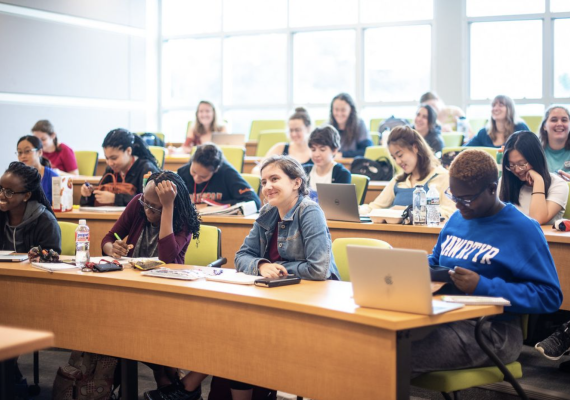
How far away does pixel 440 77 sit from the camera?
9047 mm

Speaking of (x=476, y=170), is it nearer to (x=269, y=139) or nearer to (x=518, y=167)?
(x=518, y=167)

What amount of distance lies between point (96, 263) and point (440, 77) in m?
7.08

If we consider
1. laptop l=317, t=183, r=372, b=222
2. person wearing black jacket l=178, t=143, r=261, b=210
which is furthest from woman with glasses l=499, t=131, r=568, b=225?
person wearing black jacket l=178, t=143, r=261, b=210

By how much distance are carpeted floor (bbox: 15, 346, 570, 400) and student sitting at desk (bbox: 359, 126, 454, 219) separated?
96 cm

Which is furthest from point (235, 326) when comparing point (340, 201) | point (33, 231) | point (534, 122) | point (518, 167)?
point (534, 122)

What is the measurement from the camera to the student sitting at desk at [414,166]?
4.01 meters

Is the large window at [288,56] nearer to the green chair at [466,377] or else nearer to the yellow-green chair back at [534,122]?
the yellow-green chair back at [534,122]

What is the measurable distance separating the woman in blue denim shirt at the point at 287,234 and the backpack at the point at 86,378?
0.71 metres

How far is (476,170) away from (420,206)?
4.78 feet

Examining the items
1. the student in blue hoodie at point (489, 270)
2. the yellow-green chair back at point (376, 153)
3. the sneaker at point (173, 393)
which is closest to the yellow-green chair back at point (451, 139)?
the yellow-green chair back at point (376, 153)

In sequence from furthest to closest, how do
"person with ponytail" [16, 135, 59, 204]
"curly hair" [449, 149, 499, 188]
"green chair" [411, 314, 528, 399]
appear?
"person with ponytail" [16, 135, 59, 204] < "curly hair" [449, 149, 499, 188] < "green chair" [411, 314, 528, 399]

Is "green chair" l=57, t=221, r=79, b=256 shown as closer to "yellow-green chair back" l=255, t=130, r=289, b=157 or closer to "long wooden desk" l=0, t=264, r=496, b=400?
"long wooden desk" l=0, t=264, r=496, b=400

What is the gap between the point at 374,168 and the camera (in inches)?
224

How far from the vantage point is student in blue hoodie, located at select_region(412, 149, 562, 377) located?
7.45 feet
